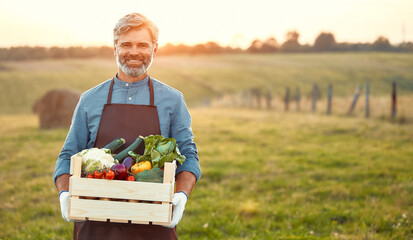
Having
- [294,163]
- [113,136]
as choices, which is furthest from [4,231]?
[294,163]

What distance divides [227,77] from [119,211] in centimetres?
5827

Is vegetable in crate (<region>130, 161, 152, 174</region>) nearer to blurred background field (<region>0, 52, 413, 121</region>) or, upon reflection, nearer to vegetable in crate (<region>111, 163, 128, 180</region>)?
vegetable in crate (<region>111, 163, 128, 180</region>)

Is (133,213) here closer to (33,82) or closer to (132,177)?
(132,177)

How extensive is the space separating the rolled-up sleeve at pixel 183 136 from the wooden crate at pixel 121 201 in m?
0.55

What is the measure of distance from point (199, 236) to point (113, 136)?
119 inches

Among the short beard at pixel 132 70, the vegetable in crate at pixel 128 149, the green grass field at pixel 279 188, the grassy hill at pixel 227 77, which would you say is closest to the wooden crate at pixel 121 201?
the vegetable in crate at pixel 128 149

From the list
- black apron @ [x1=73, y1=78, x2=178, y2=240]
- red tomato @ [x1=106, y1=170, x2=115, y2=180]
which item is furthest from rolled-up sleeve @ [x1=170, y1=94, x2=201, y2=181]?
red tomato @ [x1=106, y1=170, x2=115, y2=180]

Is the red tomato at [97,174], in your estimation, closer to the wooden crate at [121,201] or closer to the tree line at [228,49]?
the wooden crate at [121,201]

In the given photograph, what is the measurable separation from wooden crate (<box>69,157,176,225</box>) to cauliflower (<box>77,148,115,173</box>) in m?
0.13

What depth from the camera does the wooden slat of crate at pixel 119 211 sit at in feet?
8.10

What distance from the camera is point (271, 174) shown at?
8719 mm

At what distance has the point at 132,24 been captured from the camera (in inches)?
114

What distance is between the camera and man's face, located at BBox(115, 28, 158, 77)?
2.96m

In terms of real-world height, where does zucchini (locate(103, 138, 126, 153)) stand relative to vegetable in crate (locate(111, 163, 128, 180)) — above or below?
above
